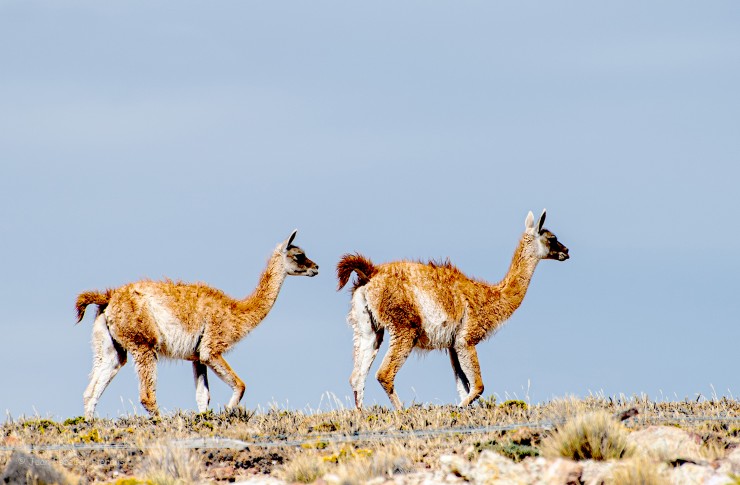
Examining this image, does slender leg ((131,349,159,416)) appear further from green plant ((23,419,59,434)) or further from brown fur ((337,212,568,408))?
brown fur ((337,212,568,408))

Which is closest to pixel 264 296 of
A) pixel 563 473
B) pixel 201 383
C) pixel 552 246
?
pixel 201 383

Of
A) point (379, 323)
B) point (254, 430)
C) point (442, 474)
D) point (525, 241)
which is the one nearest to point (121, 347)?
point (379, 323)

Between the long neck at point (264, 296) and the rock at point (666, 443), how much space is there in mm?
8839

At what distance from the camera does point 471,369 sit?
1916cm

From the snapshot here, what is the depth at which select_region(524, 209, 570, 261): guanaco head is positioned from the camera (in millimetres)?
21516

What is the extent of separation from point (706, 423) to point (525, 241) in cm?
745

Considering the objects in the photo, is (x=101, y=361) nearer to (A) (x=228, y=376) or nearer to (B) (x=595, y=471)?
(A) (x=228, y=376)

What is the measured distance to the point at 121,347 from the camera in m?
19.8

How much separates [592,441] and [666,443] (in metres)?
1.09

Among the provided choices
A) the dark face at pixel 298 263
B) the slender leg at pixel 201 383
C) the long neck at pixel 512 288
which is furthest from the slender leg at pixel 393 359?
the dark face at pixel 298 263

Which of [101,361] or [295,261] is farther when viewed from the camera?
[295,261]

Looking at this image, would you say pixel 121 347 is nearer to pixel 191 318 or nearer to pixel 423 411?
pixel 191 318

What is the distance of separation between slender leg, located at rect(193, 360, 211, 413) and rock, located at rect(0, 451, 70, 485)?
25.7 feet

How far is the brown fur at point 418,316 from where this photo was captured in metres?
18.8
